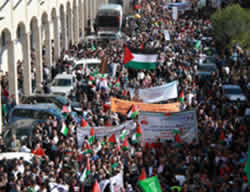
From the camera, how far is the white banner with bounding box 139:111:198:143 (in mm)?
17062

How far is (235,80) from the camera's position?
26406mm

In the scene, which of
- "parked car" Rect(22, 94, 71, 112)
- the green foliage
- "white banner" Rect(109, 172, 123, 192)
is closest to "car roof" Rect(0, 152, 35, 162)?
"white banner" Rect(109, 172, 123, 192)

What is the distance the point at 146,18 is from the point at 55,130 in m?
31.9

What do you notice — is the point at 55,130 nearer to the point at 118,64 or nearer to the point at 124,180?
the point at 124,180

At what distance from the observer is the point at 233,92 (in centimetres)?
2450

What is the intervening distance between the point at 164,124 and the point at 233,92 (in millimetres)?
8279

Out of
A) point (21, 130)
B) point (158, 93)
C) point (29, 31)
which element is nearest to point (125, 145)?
point (21, 130)

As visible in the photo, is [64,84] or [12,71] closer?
[12,71]

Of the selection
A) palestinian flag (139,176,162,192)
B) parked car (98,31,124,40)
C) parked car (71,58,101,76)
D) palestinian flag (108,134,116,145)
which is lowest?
parked car (98,31,124,40)

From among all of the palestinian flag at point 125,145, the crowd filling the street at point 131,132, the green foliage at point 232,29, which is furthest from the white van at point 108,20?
the palestinian flag at point 125,145

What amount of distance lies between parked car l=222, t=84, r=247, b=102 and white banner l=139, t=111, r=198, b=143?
7198 mm

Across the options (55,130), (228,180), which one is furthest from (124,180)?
(55,130)

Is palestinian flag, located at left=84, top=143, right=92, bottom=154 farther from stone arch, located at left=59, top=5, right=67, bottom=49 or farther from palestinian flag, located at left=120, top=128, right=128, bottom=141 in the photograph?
stone arch, located at left=59, top=5, right=67, bottom=49

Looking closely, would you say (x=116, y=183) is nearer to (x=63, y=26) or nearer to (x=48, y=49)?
(x=48, y=49)
